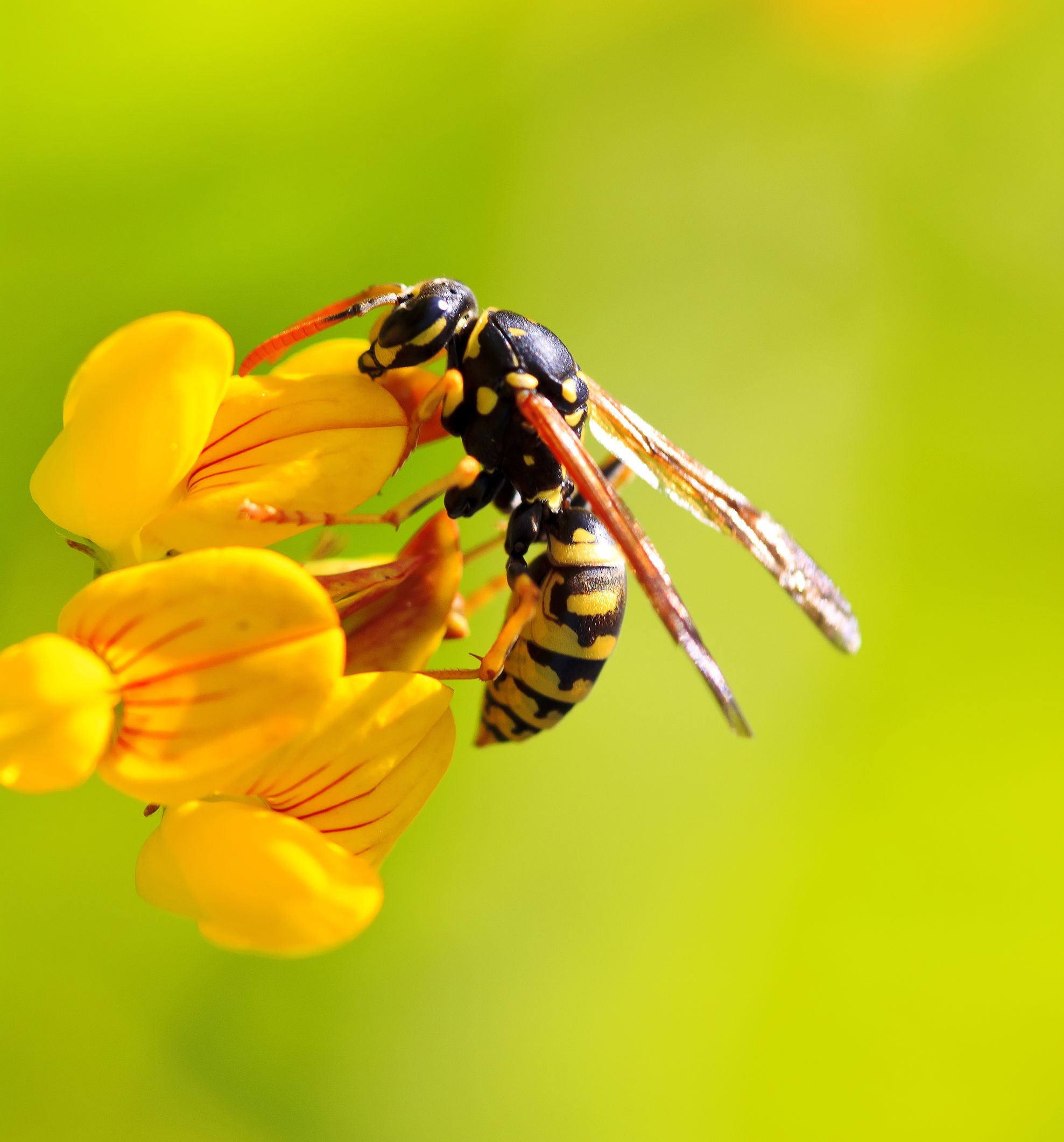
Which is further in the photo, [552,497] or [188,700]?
[552,497]

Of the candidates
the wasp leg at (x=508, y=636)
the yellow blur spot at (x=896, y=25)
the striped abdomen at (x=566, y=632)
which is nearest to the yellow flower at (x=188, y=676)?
the wasp leg at (x=508, y=636)

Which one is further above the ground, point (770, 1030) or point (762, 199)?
point (762, 199)

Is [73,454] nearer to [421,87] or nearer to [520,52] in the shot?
[421,87]

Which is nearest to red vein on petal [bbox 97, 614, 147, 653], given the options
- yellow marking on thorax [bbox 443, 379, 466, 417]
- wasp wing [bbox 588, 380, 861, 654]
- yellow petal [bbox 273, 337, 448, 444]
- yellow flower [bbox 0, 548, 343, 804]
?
yellow flower [bbox 0, 548, 343, 804]

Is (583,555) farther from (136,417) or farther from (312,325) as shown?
(136,417)

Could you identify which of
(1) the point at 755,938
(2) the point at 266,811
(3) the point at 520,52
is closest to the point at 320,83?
(3) the point at 520,52

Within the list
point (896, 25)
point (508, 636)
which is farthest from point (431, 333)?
point (896, 25)

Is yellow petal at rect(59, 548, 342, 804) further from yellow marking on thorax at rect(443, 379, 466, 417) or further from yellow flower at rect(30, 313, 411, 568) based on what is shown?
yellow marking on thorax at rect(443, 379, 466, 417)
